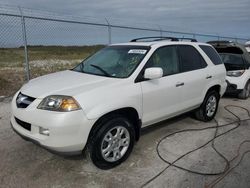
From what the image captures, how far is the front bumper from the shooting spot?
10.3 feet

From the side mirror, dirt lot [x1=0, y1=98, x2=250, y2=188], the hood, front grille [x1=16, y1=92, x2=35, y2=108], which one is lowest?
dirt lot [x1=0, y1=98, x2=250, y2=188]

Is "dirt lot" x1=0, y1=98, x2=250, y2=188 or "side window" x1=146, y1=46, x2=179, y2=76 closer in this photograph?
"dirt lot" x1=0, y1=98, x2=250, y2=188

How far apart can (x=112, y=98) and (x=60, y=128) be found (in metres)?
0.78

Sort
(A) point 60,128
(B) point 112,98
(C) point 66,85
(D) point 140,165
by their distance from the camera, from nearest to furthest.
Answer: (A) point 60,128 → (B) point 112,98 → (C) point 66,85 → (D) point 140,165

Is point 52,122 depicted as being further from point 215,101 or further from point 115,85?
point 215,101

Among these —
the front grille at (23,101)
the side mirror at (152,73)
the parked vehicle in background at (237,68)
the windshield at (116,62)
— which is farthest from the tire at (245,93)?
the front grille at (23,101)

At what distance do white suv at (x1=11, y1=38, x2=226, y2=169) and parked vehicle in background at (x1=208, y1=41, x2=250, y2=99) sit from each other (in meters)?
2.98

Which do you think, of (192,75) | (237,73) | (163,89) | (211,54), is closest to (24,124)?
(163,89)

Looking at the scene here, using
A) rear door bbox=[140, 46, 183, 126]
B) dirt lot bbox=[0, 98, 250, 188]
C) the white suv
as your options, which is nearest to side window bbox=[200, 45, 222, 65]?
the white suv

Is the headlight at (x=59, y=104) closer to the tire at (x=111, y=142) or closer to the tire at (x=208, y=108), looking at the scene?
the tire at (x=111, y=142)

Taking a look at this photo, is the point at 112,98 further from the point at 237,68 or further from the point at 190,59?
the point at 237,68

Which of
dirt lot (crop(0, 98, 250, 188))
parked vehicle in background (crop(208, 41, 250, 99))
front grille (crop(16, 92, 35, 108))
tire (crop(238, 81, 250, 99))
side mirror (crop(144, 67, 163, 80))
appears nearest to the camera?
dirt lot (crop(0, 98, 250, 188))

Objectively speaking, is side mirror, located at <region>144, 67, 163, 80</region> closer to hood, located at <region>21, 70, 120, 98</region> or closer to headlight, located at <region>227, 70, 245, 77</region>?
hood, located at <region>21, 70, 120, 98</region>

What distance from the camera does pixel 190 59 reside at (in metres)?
5.02
